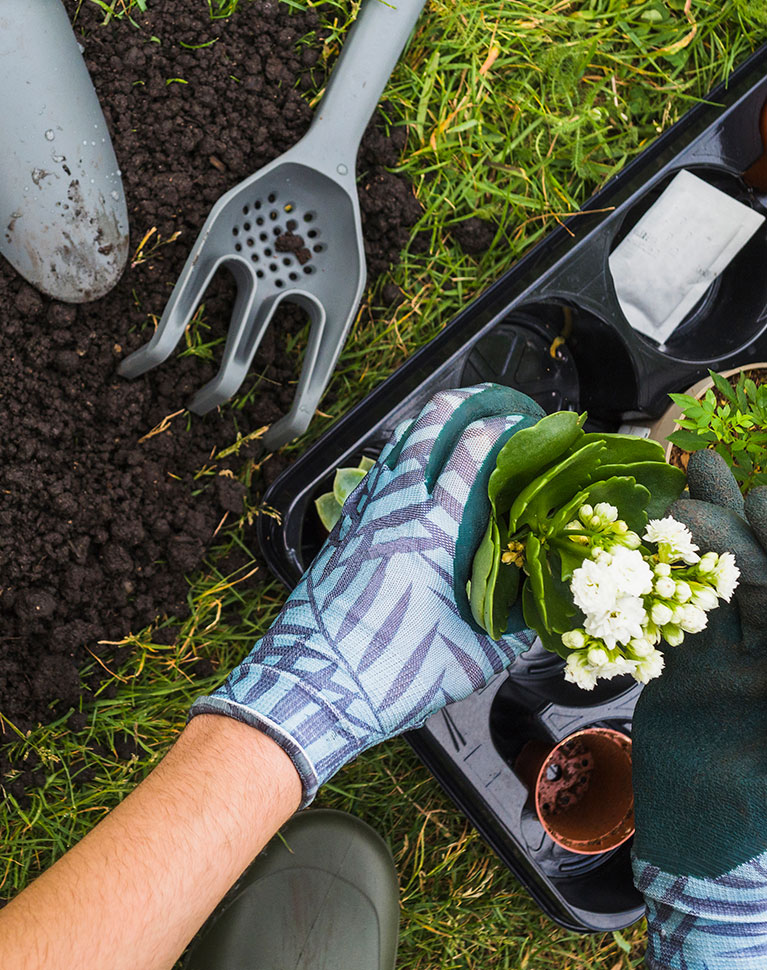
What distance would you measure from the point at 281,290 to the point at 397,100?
0.33 m

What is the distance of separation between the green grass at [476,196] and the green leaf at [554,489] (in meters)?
0.49

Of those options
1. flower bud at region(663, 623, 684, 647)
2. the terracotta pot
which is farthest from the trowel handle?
flower bud at region(663, 623, 684, 647)

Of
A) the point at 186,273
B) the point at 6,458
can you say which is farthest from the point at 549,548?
the point at 6,458

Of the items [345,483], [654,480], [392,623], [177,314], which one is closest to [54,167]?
[177,314]

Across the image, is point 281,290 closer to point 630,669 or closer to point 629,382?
point 629,382

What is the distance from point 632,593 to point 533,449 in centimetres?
17

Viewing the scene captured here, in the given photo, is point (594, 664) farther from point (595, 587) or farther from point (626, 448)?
point (626, 448)

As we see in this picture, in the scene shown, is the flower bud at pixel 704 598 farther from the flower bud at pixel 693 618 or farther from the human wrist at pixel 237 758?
the human wrist at pixel 237 758

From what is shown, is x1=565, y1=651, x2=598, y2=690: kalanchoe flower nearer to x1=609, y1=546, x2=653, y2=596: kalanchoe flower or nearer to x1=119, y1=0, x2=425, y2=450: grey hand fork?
x1=609, y1=546, x2=653, y2=596: kalanchoe flower

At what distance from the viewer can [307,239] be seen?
1.08m

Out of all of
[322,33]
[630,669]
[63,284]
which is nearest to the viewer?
[630,669]

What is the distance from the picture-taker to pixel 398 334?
1159mm

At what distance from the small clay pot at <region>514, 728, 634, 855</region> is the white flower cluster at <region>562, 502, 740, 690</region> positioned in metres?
0.43

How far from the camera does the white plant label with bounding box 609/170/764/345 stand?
3.64 feet
